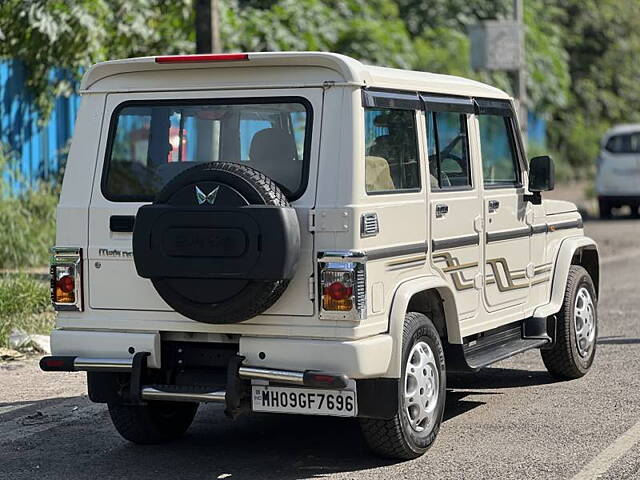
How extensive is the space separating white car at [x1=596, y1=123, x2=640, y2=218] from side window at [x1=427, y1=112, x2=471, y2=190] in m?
16.7

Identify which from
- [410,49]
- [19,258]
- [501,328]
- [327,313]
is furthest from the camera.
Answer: [410,49]

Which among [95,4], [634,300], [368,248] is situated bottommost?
[634,300]

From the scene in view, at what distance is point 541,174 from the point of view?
8227 millimetres

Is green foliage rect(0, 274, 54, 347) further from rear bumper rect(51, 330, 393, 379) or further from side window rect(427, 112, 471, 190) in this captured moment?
side window rect(427, 112, 471, 190)

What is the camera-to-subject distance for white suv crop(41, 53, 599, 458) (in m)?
6.23

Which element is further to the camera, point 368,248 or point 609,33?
point 609,33

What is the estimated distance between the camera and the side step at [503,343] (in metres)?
7.51

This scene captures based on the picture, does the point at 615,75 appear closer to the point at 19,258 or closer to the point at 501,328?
the point at 19,258

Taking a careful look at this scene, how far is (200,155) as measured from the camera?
6.95 metres

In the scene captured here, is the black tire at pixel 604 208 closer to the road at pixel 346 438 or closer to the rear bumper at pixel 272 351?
the road at pixel 346 438

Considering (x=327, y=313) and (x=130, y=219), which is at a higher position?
(x=130, y=219)

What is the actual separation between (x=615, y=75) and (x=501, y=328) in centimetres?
2815

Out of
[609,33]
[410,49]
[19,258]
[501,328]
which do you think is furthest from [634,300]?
[609,33]

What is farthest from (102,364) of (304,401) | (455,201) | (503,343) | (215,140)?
(503,343)
